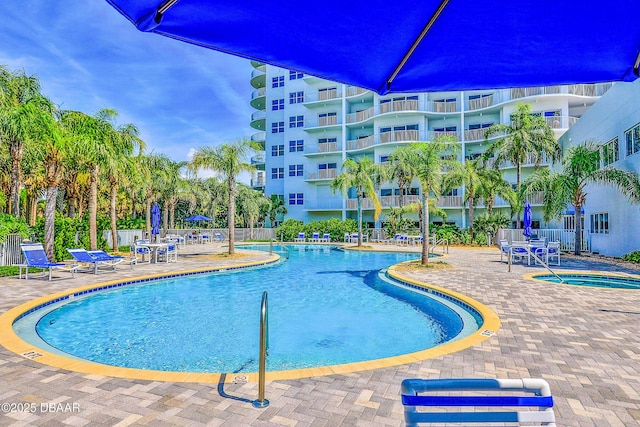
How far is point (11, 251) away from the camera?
1256cm

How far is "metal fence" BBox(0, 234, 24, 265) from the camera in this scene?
12391 mm

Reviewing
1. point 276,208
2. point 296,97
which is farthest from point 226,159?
point 296,97

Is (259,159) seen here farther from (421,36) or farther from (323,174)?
(421,36)

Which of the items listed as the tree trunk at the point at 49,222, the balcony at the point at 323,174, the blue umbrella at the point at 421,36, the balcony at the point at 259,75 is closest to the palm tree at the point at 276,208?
the balcony at the point at 323,174

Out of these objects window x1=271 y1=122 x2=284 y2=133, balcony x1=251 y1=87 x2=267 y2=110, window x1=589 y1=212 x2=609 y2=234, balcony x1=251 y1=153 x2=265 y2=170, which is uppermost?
balcony x1=251 y1=87 x2=267 y2=110

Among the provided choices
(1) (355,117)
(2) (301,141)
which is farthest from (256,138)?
(1) (355,117)

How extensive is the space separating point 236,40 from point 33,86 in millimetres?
20431

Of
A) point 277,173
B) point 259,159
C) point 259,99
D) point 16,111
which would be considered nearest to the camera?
point 16,111

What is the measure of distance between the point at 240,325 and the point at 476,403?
6.14m

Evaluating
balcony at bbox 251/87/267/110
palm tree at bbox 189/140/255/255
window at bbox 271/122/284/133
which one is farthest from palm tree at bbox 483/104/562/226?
balcony at bbox 251/87/267/110

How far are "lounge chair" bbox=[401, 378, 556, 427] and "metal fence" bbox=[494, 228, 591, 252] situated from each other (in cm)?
2222

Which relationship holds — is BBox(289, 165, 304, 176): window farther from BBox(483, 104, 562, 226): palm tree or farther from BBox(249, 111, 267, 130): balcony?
BBox(483, 104, 562, 226): palm tree

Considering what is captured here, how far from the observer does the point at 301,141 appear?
3947 cm

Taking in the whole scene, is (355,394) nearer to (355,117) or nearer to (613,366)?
(613,366)
